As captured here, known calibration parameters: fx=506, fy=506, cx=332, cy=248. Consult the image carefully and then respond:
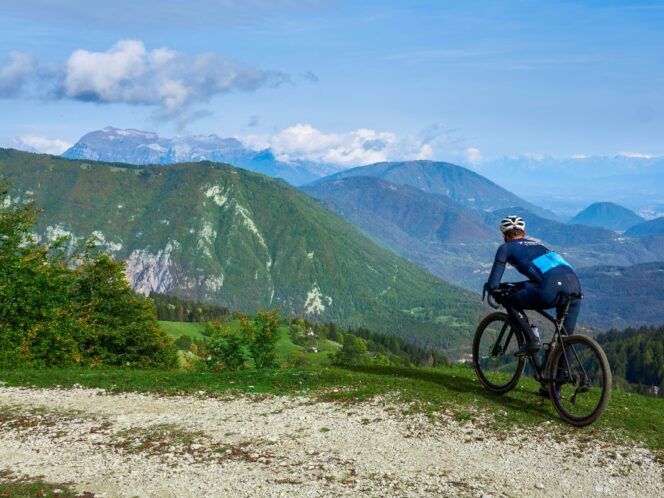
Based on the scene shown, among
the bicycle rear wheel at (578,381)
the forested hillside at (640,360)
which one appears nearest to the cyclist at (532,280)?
the bicycle rear wheel at (578,381)

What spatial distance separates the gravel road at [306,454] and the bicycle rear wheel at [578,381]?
27.2 inches

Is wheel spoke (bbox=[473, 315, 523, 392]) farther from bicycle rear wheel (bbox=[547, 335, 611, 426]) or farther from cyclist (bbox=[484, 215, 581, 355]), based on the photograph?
bicycle rear wheel (bbox=[547, 335, 611, 426])

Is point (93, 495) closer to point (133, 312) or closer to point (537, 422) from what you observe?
point (537, 422)

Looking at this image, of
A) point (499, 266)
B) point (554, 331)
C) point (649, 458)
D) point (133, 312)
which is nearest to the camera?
point (649, 458)

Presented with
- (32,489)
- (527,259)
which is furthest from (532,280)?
(32,489)

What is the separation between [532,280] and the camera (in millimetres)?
12836

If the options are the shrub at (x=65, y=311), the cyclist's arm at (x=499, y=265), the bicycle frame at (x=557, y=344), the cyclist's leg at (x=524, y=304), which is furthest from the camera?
the shrub at (x=65, y=311)

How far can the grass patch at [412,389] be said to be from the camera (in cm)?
1228

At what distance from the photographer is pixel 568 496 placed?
29.7 feet

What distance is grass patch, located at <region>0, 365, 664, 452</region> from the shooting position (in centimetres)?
1228

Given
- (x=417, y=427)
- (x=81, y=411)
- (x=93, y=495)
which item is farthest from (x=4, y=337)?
(x=417, y=427)

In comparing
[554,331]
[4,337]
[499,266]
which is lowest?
[4,337]

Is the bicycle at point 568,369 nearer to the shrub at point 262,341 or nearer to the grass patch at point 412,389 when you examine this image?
the grass patch at point 412,389

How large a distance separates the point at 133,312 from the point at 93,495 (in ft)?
91.0
